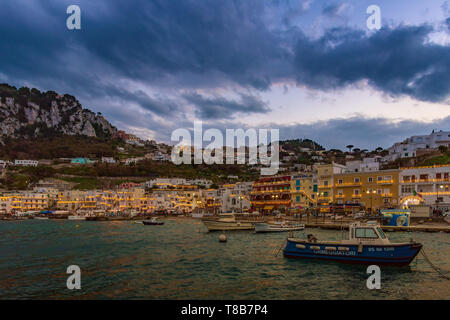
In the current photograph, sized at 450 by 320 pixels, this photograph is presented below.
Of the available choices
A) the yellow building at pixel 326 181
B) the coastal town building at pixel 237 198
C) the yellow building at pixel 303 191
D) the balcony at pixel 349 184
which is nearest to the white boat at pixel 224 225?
the balcony at pixel 349 184

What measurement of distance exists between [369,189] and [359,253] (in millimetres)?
54953

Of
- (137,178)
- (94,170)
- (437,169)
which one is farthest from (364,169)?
(94,170)

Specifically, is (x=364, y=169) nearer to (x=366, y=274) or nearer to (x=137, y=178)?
(x=366, y=274)

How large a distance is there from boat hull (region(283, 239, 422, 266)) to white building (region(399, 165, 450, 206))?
47.7 metres

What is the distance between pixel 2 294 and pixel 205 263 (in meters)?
13.3

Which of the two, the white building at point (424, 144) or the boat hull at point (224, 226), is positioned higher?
the white building at point (424, 144)

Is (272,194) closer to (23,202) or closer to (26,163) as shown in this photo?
(23,202)

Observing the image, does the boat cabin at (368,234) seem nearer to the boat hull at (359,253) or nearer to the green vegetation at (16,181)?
the boat hull at (359,253)

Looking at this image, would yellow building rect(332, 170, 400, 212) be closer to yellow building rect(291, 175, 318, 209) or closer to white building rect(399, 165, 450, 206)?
white building rect(399, 165, 450, 206)

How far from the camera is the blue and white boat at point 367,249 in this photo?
21375 millimetres

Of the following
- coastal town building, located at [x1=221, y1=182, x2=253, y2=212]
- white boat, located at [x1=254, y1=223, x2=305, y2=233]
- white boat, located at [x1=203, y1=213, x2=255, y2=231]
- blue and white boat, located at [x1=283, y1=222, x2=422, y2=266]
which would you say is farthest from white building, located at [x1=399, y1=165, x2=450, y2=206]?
coastal town building, located at [x1=221, y1=182, x2=253, y2=212]

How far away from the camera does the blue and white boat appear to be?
70.1 ft

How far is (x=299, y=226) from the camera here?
51.0 meters

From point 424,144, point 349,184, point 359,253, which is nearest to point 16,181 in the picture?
point 349,184
